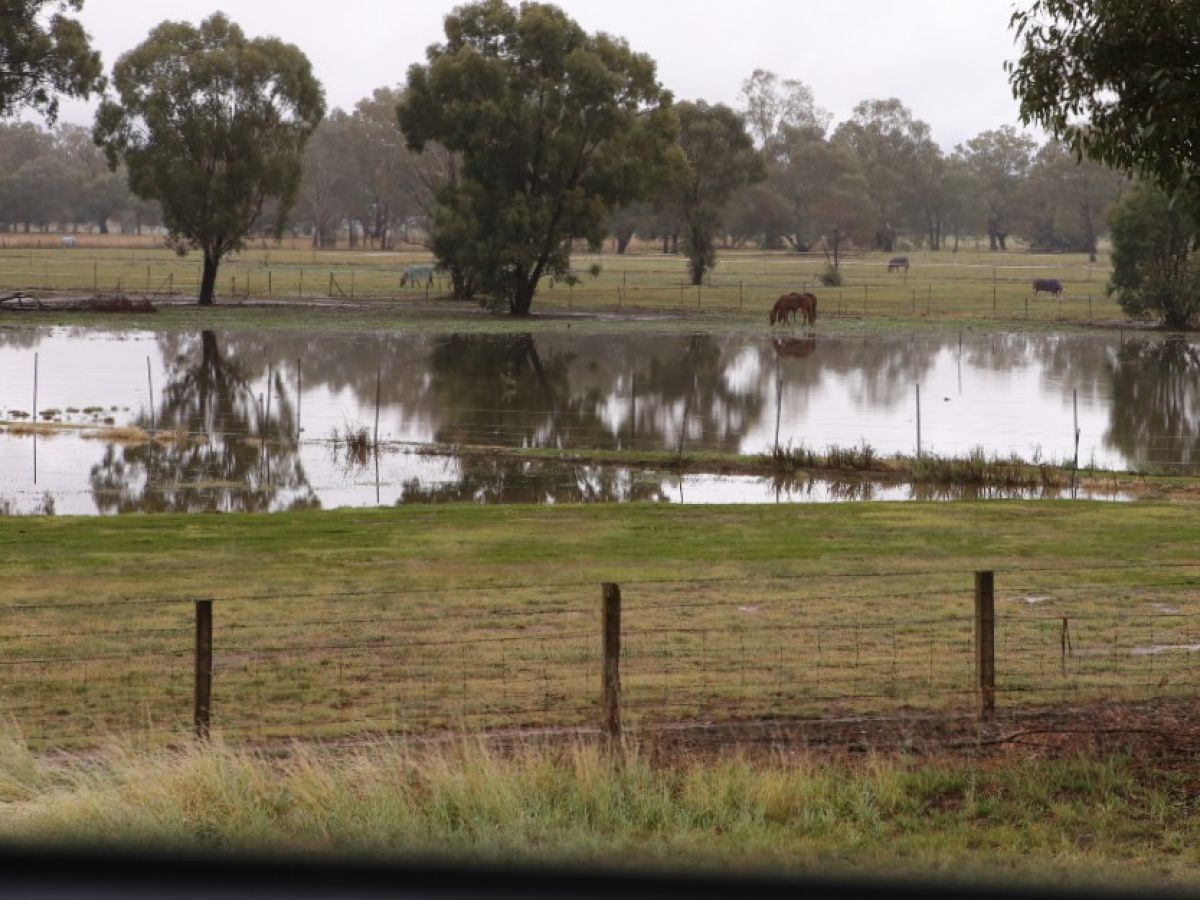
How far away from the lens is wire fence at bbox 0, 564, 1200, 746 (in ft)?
41.7

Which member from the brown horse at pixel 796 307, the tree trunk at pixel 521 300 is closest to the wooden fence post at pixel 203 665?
the brown horse at pixel 796 307

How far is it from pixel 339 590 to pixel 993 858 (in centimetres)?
1078

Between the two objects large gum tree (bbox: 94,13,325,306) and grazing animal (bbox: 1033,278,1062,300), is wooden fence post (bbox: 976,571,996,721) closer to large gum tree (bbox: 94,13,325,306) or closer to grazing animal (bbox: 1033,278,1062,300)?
large gum tree (bbox: 94,13,325,306)

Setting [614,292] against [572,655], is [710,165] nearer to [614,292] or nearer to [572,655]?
[614,292]

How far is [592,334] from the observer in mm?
64562

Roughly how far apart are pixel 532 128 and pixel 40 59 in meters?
18.9

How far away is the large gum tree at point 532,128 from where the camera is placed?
6962 centimetres

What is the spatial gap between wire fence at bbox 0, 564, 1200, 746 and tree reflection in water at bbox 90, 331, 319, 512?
34.7 feet

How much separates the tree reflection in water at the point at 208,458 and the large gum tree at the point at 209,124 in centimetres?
2603

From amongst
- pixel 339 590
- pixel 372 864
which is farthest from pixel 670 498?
pixel 372 864

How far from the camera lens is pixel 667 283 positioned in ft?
310

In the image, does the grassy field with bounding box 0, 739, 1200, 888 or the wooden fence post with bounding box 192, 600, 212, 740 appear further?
the wooden fence post with bounding box 192, 600, 212, 740

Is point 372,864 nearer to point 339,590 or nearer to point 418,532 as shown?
point 339,590

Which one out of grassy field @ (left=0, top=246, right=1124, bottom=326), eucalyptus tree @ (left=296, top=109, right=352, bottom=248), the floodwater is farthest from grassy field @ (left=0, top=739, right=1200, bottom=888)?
eucalyptus tree @ (left=296, top=109, right=352, bottom=248)
